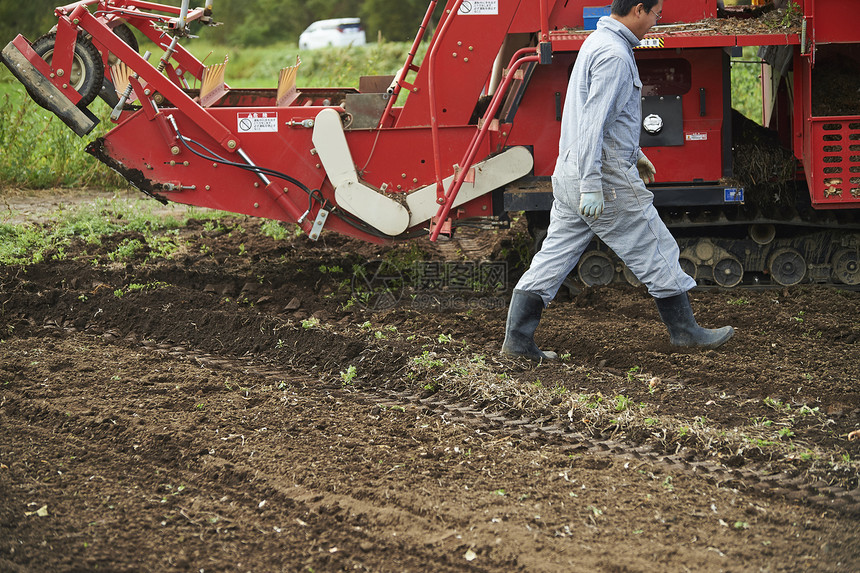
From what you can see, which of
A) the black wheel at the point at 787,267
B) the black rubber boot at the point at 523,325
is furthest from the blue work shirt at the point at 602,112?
the black wheel at the point at 787,267

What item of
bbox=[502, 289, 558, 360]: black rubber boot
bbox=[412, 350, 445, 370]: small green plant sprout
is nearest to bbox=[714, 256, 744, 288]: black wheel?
bbox=[502, 289, 558, 360]: black rubber boot

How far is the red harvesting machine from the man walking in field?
45.6 inches

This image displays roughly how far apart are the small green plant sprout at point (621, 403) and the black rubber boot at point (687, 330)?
2.73 ft

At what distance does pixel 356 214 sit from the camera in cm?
627

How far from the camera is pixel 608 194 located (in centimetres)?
471

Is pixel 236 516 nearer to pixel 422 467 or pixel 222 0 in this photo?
pixel 422 467

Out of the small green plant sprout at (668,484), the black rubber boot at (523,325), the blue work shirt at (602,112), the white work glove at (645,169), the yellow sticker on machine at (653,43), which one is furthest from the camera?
the yellow sticker on machine at (653,43)

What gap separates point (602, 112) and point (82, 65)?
3752mm

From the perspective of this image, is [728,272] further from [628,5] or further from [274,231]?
[274,231]

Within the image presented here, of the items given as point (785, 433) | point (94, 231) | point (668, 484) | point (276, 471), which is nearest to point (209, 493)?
point (276, 471)

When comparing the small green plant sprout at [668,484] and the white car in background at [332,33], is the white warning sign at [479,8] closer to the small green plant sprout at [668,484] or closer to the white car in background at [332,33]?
the small green plant sprout at [668,484]

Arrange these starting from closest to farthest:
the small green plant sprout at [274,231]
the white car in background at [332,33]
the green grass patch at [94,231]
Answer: the green grass patch at [94,231] < the small green plant sprout at [274,231] < the white car in background at [332,33]

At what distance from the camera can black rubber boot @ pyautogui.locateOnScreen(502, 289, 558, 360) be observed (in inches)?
195

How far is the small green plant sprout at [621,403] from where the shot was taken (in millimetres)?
4215
